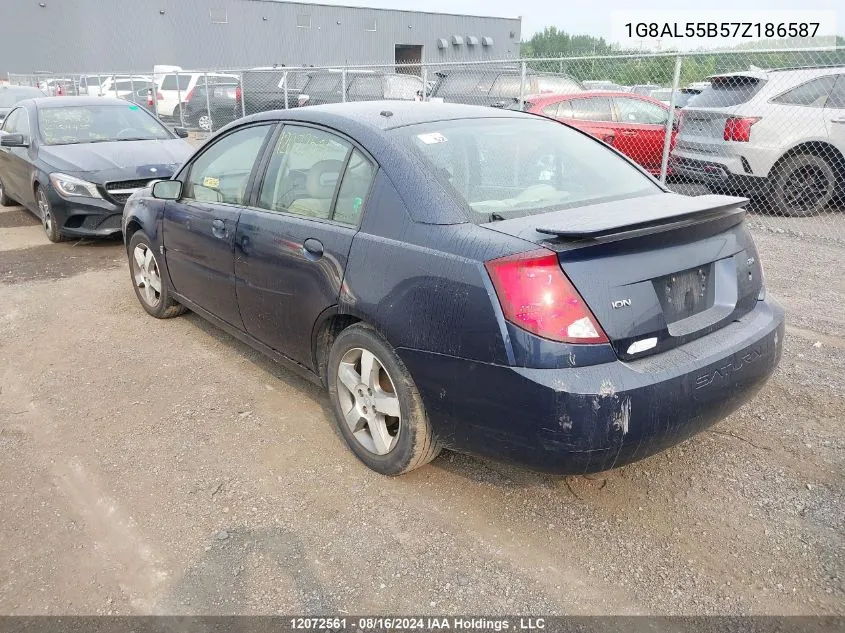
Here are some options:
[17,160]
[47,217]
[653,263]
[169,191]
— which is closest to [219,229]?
[169,191]

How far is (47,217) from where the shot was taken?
7523 millimetres

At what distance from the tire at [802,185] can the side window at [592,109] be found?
106 inches

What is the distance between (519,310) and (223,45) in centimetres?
3622

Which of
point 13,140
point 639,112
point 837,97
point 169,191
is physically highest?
point 837,97

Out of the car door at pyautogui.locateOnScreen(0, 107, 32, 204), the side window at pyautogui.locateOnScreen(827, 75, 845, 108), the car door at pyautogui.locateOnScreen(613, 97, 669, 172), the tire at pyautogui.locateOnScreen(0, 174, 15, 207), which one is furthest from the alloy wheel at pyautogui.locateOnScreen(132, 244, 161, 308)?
the side window at pyautogui.locateOnScreen(827, 75, 845, 108)

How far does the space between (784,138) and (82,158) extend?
820cm

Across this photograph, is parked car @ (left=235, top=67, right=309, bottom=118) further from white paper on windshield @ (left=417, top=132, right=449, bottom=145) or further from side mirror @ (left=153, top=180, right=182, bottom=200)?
white paper on windshield @ (left=417, top=132, right=449, bottom=145)

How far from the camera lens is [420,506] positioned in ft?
9.20

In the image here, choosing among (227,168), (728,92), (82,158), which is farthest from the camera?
(728,92)

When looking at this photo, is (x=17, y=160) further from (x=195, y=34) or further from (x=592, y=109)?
(x=195, y=34)

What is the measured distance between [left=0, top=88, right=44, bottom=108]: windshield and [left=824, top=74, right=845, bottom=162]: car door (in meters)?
15.7

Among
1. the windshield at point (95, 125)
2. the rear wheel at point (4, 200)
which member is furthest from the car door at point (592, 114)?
the rear wheel at point (4, 200)

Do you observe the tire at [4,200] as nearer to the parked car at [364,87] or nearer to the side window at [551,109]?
the parked car at [364,87]

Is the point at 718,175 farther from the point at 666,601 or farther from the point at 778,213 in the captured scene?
the point at 666,601
